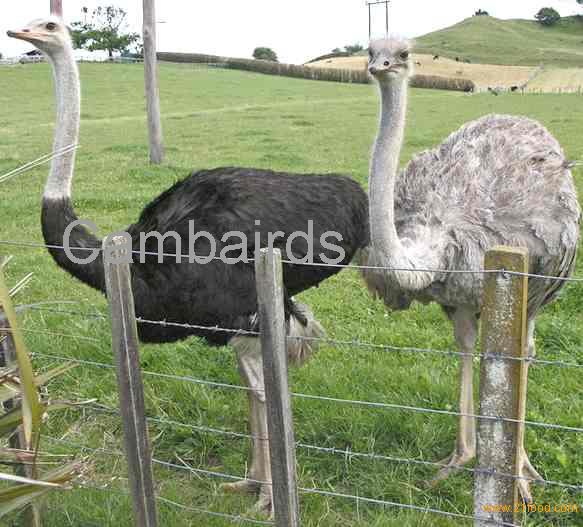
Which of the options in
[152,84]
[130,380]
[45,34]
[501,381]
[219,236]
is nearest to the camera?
[501,381]

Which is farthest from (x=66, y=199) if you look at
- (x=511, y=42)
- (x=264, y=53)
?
(x=264, y=53)

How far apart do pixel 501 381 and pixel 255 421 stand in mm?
1423

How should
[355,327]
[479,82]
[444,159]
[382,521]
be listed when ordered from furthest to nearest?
1. [479,82]
2. [355,327]
3. [444,159]
4. [382,521]

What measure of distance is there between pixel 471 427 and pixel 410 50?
1503 millimetres

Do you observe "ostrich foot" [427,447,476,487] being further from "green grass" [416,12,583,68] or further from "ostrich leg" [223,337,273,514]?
"green grass" [416,12,583,68]

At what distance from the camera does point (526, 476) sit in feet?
9.61

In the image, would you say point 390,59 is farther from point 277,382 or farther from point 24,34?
point 24,34

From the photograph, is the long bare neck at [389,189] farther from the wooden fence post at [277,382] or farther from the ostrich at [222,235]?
the wooden fence post at [277,382]

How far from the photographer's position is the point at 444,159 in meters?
3.55

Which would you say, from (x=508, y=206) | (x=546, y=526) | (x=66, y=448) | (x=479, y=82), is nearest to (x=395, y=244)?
(x=508, y=206)

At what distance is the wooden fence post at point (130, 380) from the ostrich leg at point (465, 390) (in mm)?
1298

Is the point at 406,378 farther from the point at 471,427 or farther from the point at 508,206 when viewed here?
the point at 508,206

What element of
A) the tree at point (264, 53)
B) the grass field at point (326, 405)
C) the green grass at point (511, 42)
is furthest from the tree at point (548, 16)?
the grass field at point (326, 405)

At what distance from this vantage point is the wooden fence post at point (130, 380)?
2.15 meters
